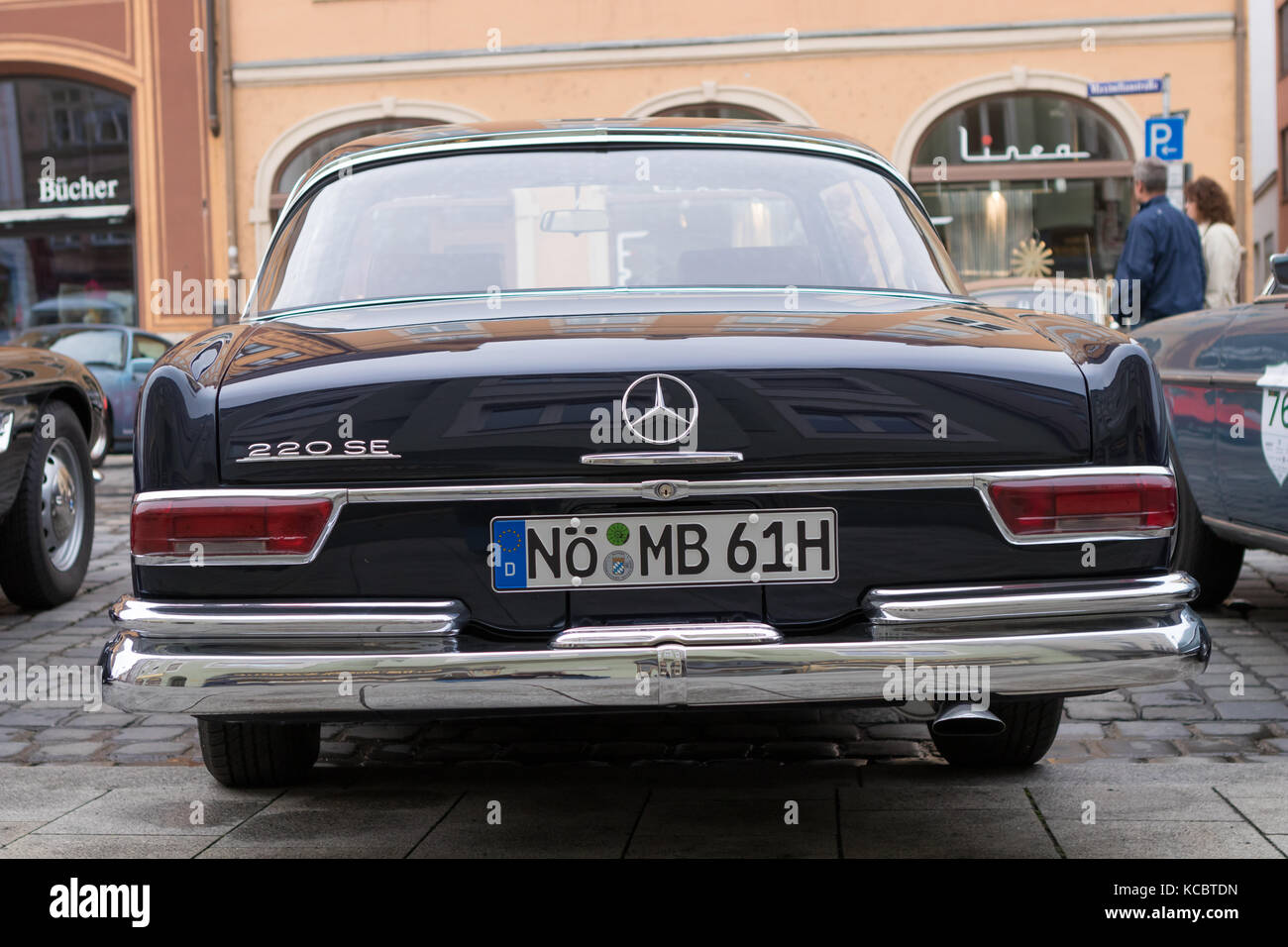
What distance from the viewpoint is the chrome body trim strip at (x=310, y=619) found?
9.53 feet

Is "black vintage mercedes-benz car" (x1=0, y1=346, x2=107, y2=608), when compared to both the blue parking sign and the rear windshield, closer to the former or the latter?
the rear windshield

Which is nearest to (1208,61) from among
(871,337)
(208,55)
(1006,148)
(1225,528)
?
(1006,148)

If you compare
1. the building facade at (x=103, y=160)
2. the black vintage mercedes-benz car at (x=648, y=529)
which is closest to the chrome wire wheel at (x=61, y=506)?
the black vintage mercedes-benz car at (x=648, y=529)

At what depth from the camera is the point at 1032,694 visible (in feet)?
9.70

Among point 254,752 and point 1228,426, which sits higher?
point 1228,426

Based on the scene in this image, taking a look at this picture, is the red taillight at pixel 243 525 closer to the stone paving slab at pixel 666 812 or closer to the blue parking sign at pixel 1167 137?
the stone paving slab at pixel 666 812

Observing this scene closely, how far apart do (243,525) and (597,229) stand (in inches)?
48.6

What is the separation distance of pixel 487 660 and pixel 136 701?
2.15 feet

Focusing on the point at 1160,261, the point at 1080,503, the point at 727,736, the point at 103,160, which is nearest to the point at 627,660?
the point at 1080,503

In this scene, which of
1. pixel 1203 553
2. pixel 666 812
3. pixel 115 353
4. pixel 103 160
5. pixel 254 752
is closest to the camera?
pixel 666 812

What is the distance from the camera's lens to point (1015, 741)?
4148 millimetres

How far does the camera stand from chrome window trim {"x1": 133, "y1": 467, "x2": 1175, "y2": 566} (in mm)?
2922

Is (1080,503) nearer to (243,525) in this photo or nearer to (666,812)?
(666,812)
